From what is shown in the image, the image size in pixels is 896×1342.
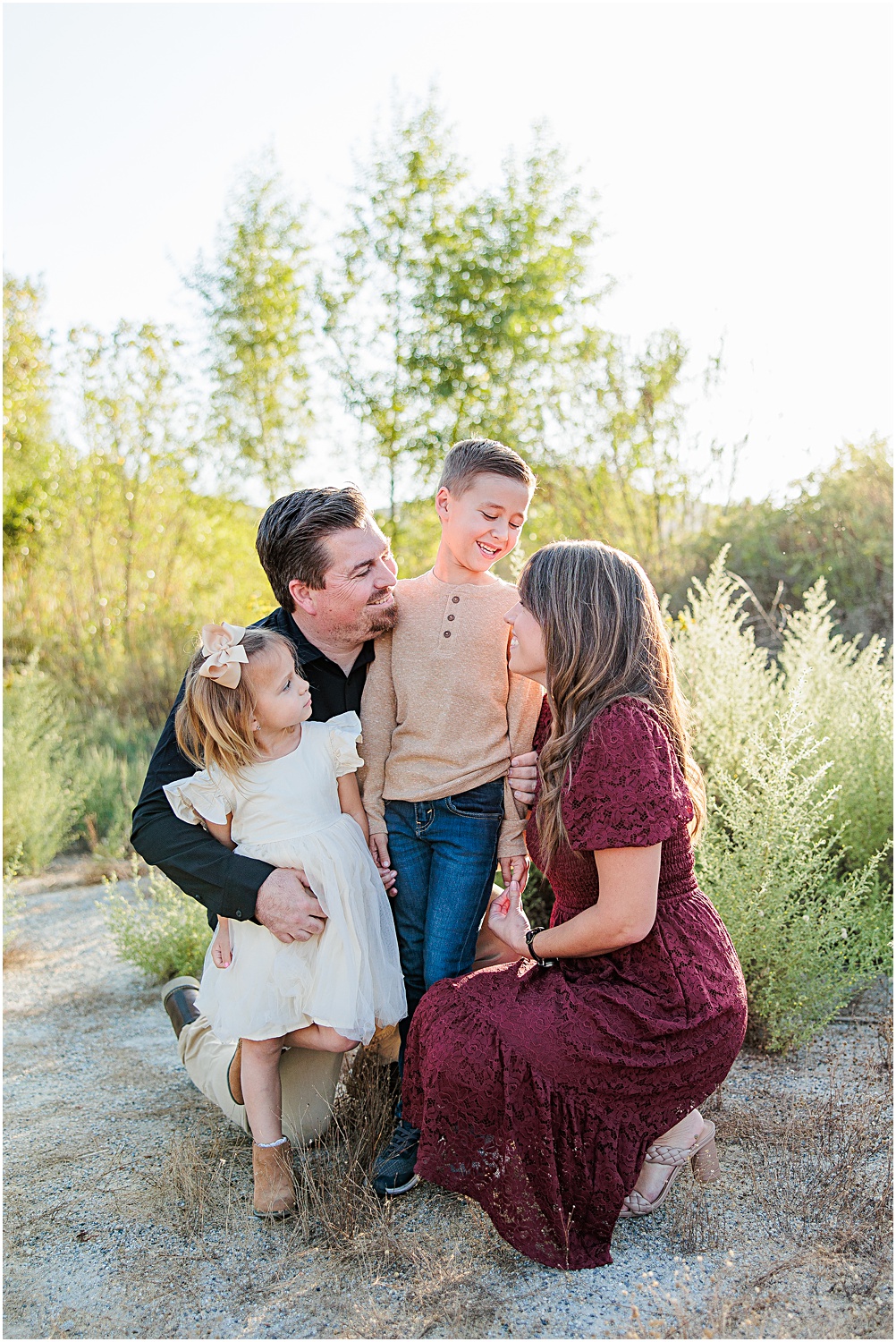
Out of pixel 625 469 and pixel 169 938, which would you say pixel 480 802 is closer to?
pixel 169 938

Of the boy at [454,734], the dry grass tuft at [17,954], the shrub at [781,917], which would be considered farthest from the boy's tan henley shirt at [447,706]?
the dry grass tuft at [17,954]

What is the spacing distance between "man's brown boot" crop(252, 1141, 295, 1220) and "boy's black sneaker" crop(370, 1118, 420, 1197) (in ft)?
0.64

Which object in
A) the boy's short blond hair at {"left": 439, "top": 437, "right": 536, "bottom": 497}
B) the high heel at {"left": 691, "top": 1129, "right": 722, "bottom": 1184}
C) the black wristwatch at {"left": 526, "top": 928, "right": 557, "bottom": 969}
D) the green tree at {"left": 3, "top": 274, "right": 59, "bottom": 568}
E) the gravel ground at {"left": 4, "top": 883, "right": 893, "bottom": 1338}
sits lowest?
the gravel ground at {"left": 4, "top": 883, "right": 893, "bottom": 1338}

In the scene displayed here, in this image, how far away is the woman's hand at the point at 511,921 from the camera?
93.5 inches

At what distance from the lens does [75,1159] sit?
278 cm

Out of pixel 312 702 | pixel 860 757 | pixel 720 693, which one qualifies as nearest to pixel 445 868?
pixel 312 702

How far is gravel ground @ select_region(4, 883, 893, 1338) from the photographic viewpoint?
6.59ft

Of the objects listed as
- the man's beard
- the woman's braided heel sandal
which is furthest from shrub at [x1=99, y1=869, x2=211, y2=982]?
the woman's braided heel sandal

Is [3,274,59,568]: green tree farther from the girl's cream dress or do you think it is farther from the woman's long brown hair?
the woman's long brown hair

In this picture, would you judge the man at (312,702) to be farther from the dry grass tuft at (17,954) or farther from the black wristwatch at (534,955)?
the dry grass tuft at (17,954)

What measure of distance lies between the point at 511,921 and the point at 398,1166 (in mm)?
620

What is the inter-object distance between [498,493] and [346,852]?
3.10ft

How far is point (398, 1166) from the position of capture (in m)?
2.43

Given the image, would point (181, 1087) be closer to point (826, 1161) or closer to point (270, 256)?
point (826, 1161)
